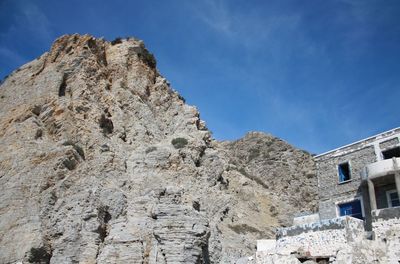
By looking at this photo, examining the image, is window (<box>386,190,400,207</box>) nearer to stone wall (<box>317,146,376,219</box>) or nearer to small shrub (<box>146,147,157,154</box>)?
stone wall (<box>317,146,376,219</box>)

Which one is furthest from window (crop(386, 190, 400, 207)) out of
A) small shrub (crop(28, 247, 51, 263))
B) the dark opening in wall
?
the dark opening in wall

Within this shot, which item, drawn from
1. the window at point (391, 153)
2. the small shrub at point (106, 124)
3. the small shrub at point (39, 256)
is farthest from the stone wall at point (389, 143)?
the small shrub at point (106, 124)

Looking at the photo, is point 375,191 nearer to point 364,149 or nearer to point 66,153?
point 364,149

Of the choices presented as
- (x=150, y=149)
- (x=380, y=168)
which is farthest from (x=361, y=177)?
(x=150, y=149)

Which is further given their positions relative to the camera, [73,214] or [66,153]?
[66,153]

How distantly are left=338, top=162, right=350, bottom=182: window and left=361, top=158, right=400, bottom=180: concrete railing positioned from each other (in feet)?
7.48

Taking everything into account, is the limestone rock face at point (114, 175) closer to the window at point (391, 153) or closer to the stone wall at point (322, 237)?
the stone wall at point (322, 237)

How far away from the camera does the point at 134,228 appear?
90.9 feet

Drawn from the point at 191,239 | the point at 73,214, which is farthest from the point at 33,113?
the point at 191,239

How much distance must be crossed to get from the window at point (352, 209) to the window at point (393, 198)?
205 cm

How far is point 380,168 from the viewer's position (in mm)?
25031

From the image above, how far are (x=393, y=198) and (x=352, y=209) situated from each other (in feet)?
9.50

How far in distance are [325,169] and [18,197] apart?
20865 mm

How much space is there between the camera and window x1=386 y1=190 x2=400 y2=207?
24.7m
